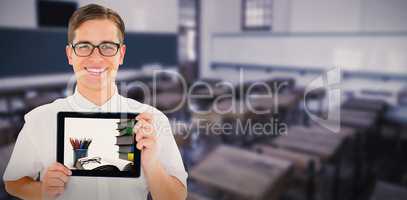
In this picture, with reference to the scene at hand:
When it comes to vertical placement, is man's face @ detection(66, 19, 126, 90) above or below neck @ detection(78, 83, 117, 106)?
above

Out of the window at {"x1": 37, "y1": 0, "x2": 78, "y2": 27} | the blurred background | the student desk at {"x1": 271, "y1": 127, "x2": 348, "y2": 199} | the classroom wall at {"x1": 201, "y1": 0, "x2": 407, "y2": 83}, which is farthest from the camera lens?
the classroom wall at {"x1": 201, "y1": 0, "x2": 407, "y2": 83}

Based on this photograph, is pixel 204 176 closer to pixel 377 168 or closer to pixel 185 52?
pixel 377 168

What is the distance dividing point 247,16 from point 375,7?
2370 mm

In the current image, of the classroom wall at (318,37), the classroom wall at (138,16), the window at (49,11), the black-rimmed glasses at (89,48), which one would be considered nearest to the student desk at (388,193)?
the black-rimmed glasses at (89,48)

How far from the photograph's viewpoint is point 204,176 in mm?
1662

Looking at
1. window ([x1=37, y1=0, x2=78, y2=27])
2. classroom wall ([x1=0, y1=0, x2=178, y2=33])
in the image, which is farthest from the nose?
window ([x1=37, y1=0, x2=78, y2=27])

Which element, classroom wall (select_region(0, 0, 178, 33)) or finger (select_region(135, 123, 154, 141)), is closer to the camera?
finger (select_region(135, 123, 154, 141))

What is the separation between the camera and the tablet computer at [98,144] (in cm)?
62

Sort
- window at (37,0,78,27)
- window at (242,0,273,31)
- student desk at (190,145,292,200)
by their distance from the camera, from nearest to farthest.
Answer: student desk at (190,145,292,200) → window at (37,0,78,27) → window at (242,0,273,31)

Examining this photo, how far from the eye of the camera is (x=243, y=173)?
1679mm

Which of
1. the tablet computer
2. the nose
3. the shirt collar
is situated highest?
the nose

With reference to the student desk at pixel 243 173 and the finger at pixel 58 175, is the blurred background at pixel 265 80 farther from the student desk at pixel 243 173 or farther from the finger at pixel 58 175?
the finger at pixel 58 175

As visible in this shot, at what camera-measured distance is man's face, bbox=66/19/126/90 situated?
63cm

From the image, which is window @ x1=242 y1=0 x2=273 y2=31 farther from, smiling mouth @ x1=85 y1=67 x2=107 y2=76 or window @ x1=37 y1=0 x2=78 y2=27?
smiling mouth @ x1=85 y1=67 x2=107 y2=76
